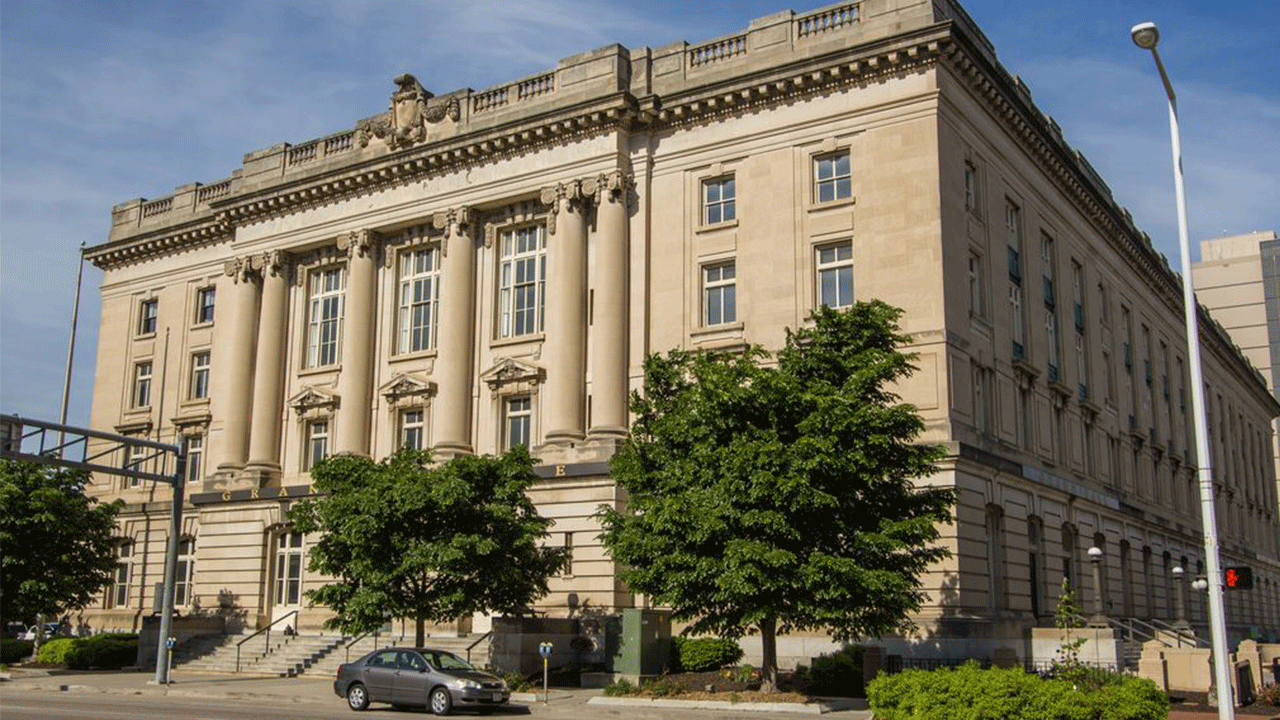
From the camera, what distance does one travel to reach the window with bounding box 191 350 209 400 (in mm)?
57531

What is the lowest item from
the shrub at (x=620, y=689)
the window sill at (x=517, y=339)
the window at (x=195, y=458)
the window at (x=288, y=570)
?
the shrub at (x=620, y=689)

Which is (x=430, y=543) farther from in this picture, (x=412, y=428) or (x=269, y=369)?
(x=269, y=369)

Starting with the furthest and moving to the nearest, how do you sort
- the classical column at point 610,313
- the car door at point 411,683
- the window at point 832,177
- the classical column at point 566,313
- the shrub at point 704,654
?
1. the classical column at point 566,313
2. the classical column at point 610,313
3. the window at point 832,177
4. the shrub at point 704,654
5. the car door at point 411,683

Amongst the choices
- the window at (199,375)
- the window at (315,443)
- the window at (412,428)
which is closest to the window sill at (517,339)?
the window at (412,428)

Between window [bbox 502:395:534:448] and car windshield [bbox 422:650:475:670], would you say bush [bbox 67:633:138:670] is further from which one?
car windshield [bbox 422:650:475:670]

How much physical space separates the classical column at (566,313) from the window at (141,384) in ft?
81.6

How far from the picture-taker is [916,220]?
1550 inches

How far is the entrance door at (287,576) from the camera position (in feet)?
161

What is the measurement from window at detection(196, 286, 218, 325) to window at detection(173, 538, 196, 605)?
1062 centimetres

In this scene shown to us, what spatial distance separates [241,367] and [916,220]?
29.7 meters

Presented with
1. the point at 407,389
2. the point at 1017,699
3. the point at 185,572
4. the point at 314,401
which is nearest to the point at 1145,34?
the point at 1017,699

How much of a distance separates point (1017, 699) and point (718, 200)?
25520 millimetres

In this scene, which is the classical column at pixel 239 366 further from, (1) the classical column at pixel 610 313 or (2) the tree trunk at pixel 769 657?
(2) the tree trunk at pixel 769 657

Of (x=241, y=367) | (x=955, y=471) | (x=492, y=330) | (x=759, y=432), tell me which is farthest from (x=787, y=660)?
(x=241, y=367)
